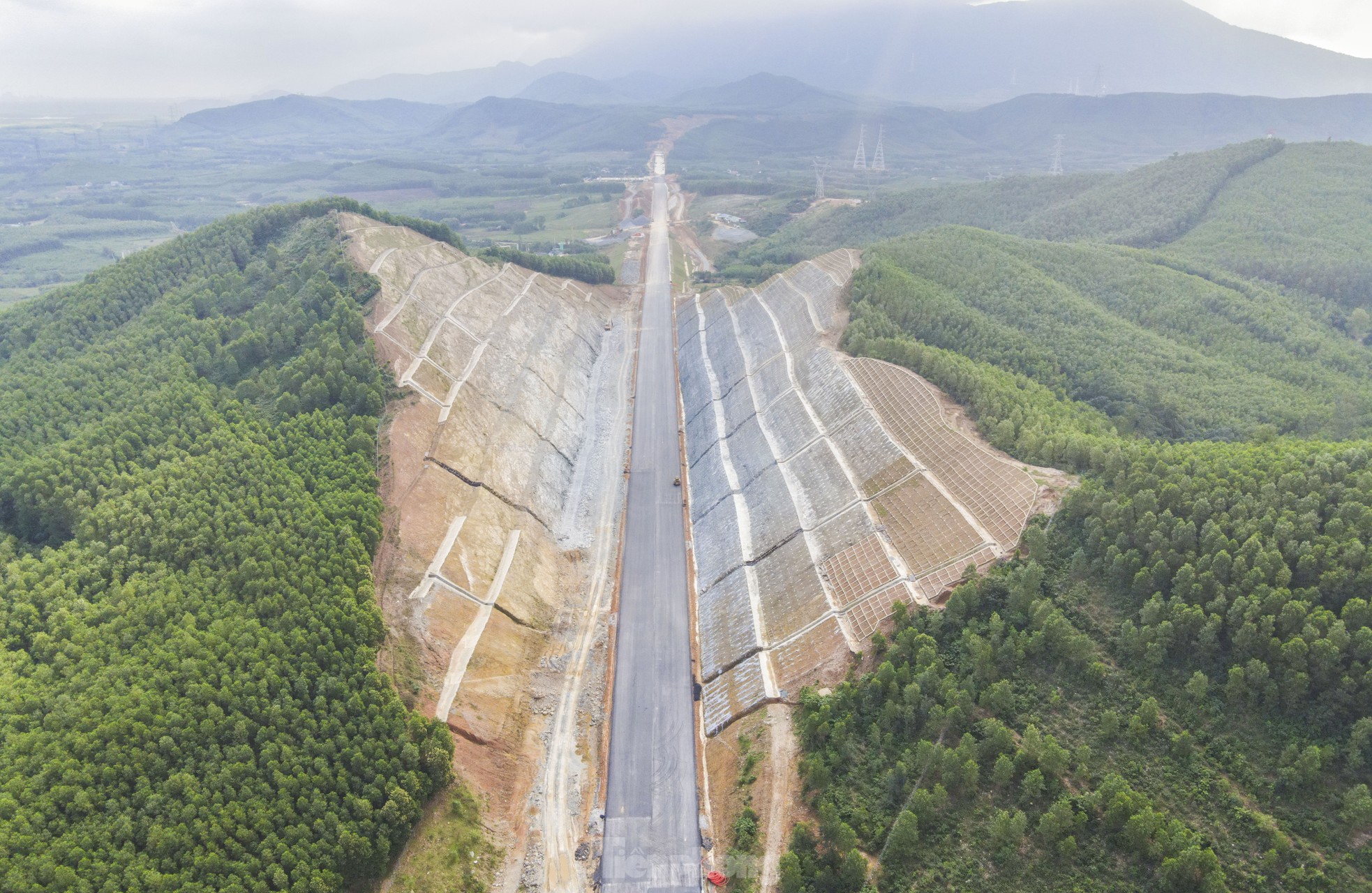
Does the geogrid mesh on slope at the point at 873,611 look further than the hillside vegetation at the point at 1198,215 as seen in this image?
No

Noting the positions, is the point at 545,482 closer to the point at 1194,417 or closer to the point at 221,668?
the point at 221,668

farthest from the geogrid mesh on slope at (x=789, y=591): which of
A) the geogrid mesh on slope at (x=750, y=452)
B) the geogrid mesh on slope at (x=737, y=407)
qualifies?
the geogrid mesh on slope at (x=737, y=407)

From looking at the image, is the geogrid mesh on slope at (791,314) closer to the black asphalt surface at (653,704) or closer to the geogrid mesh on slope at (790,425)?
the geogrid mesh on slope at (790,425)

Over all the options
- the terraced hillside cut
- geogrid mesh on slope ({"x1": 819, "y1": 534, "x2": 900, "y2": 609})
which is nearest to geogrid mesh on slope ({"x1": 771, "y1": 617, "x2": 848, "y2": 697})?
the terraced hillside cut

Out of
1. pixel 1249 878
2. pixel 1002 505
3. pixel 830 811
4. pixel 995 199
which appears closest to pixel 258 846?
pixel 830 811

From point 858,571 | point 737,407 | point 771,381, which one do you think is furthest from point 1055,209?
point 858,571
